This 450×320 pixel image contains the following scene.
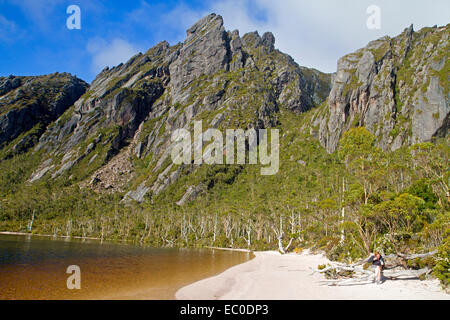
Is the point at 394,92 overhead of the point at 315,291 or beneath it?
overhead

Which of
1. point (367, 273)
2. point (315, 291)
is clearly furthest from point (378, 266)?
point (315, 291)

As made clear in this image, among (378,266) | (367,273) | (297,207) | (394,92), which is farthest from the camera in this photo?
(394,92)

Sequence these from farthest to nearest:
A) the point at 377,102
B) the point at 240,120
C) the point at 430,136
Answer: the point at 240,120, the point at 377,102, the point at 430,136

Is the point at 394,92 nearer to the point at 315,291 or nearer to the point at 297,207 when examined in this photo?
the point at 297,207

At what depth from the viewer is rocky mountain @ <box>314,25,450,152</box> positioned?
346 ft

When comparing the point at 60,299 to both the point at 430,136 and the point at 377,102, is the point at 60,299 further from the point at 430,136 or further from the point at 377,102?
the point at 377,102

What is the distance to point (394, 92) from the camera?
128750 mm

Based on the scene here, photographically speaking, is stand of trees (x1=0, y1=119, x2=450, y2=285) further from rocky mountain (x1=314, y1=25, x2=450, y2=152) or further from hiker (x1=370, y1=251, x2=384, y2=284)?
rocky mountain (x1=314, y1=25, x2=450, y2=152)

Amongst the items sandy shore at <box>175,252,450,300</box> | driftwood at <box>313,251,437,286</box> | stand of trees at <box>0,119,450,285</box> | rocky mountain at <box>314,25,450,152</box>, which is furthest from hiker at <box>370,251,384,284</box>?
rocky mountain at <box>314,25,450,152</box>

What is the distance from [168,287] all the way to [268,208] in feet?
232

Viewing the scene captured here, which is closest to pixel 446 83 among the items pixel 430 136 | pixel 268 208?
pixel 430 136

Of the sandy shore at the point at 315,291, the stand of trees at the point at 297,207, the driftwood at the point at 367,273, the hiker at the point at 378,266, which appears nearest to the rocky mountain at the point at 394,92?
the stand of trees at the point at 297,207

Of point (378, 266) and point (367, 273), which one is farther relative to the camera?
point (367, 273)

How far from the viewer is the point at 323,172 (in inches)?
4614
